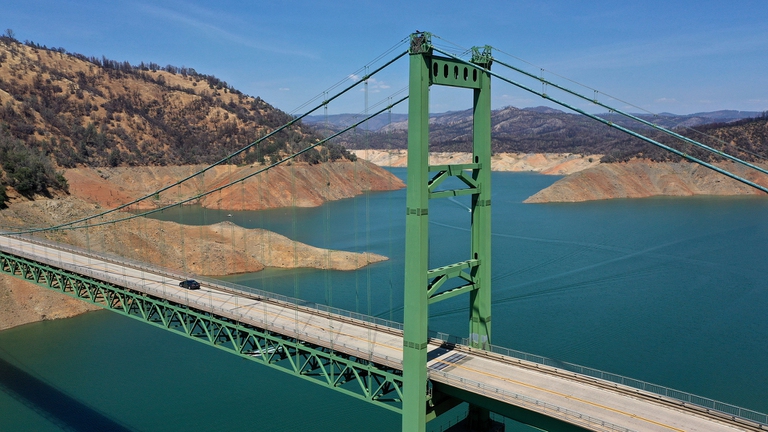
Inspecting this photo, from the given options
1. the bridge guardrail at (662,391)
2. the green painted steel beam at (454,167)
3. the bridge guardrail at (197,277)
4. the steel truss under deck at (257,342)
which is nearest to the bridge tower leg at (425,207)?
the green painted steel beam at (454,167)

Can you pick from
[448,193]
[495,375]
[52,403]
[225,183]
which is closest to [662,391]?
[495,375]

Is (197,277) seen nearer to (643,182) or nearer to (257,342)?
(257,342)

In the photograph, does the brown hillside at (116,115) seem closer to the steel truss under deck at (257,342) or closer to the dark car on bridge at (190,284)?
the steel truss under deck at (257,342)

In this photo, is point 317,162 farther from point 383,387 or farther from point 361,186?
point 383,387

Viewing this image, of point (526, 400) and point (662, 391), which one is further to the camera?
point (662, 391)

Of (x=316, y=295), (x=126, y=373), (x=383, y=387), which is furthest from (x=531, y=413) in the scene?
(x=316, y=295)

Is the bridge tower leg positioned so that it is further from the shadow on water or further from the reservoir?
the shadow on water
